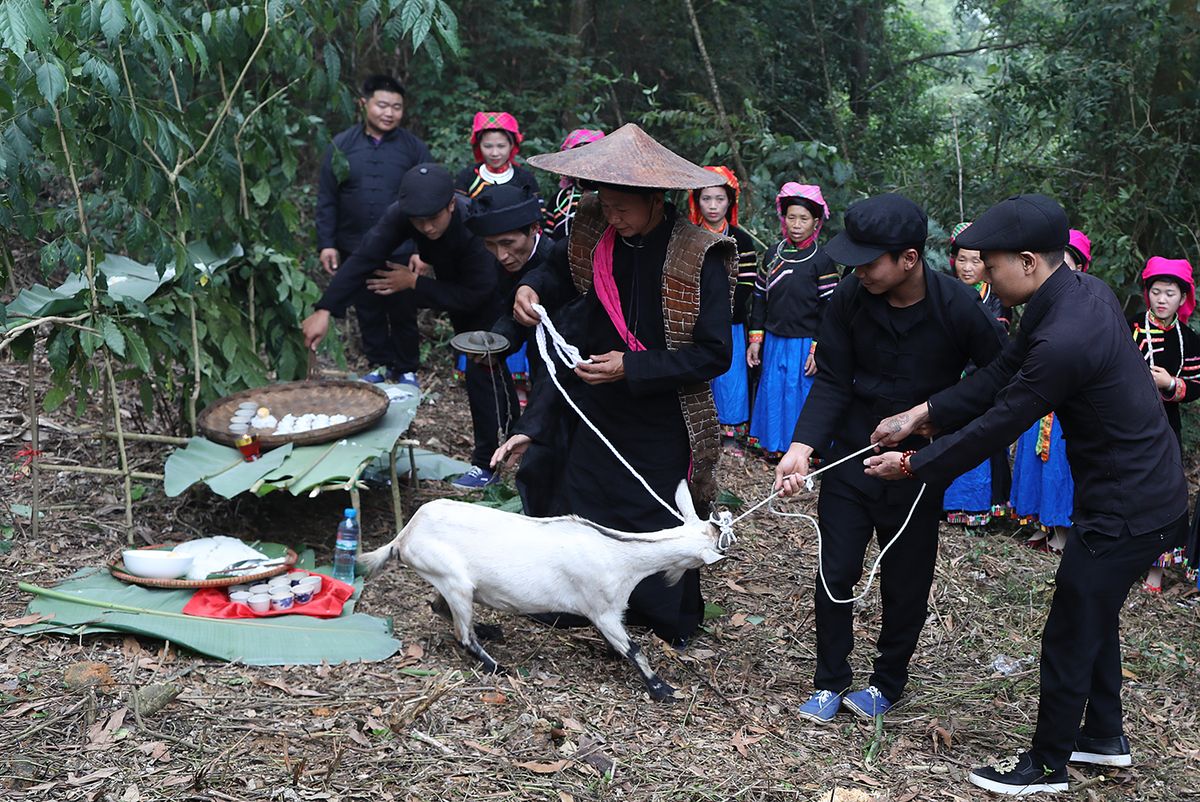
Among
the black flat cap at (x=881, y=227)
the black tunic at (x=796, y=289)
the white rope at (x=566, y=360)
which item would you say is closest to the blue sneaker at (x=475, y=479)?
the white rope at (x=566, y=360)

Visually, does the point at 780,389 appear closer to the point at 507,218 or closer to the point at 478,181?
the point at 478,181

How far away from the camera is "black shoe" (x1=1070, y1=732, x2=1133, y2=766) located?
3.75m

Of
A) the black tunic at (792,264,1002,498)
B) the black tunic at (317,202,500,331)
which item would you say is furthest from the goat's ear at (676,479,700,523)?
the black tunic at (317,202,500,331)

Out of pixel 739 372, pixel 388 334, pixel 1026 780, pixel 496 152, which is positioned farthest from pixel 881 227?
pixel 388 334

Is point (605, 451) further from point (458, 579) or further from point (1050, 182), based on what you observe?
point (1050, 182)

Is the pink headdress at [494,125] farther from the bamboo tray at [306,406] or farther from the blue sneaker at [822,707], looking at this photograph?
the blue sneaker at [822,707]

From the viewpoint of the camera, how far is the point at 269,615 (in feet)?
14.9

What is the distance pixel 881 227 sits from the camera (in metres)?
3.45

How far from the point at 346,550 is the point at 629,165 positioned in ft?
7.56

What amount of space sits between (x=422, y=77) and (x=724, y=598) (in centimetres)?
674

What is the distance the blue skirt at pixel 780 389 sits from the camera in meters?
7.02

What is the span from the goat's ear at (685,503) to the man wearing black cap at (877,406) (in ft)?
1.21

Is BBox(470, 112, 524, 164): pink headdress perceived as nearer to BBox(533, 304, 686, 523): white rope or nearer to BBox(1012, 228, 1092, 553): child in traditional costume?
Answer: BBox(533, 304, 686, 523): white rope

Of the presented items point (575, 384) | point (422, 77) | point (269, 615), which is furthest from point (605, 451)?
point (422, 77)
